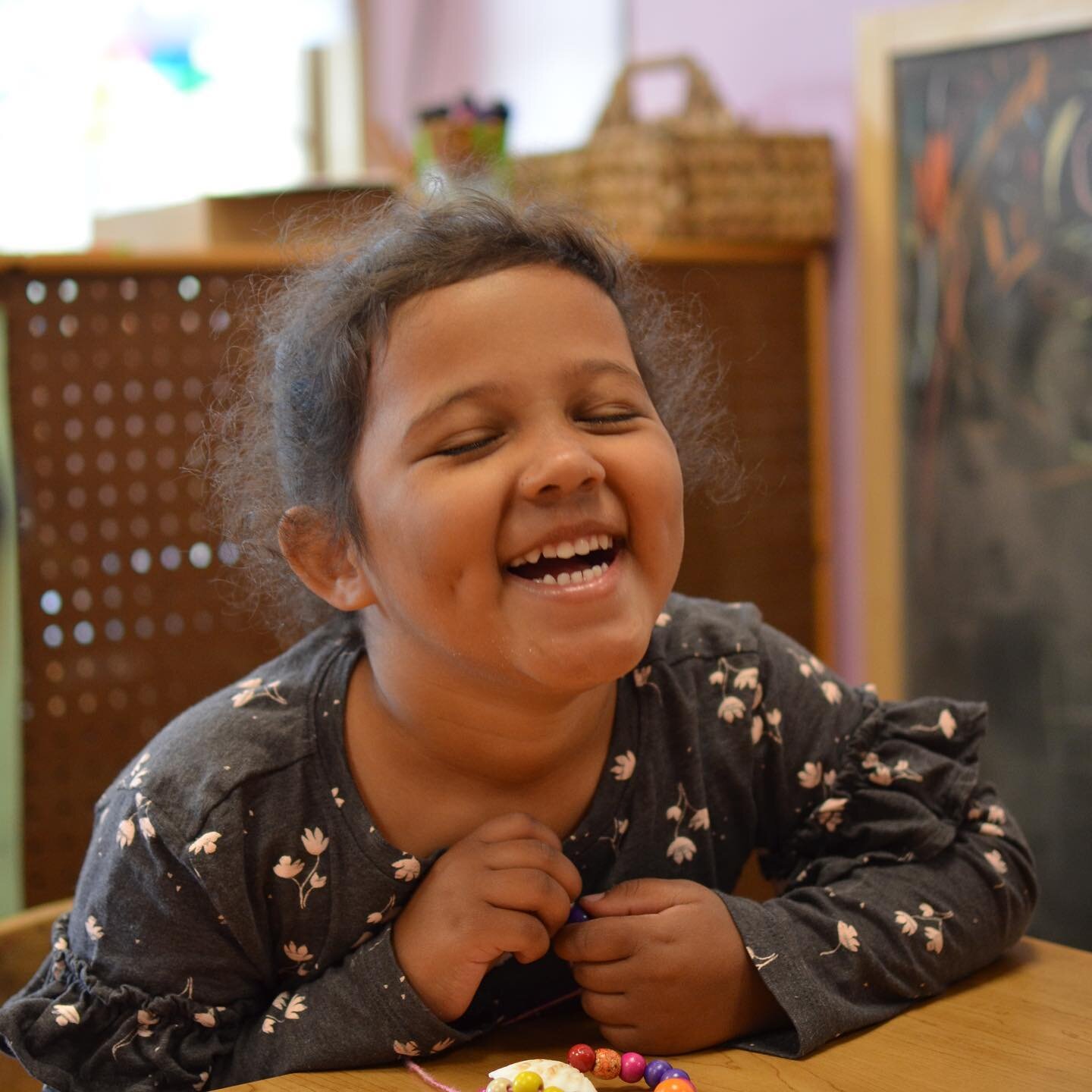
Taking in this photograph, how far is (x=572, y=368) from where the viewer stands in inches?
32.5

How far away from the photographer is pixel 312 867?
2.86 ft

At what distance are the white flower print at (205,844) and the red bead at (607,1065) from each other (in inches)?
10.0

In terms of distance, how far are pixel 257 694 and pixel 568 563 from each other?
25 centimetres

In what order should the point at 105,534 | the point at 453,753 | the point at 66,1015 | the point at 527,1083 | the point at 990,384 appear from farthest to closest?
the point at 990,384 < the point at 105,534 < the point at 453,753 < the point at 66,1015 < the point at 527,1083

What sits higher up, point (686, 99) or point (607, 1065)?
point (686, 99)

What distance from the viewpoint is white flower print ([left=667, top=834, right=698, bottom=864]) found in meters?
0.97

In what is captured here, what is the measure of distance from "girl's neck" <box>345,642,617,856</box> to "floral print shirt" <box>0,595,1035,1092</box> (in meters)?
0.02

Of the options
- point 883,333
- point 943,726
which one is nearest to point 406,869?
point 943,726

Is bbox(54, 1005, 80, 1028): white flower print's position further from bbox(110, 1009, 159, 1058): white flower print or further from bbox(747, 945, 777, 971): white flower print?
bbox(747, 945, 777, 971): white flower print

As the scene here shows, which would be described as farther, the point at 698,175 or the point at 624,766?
the point at 698,175

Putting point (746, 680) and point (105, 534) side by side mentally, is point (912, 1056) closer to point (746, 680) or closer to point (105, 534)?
point (746, 680)

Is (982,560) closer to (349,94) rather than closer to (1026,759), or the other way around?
(1026,759)

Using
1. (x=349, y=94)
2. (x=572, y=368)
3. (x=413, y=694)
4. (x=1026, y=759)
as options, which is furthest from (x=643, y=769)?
(x=349, y=94)

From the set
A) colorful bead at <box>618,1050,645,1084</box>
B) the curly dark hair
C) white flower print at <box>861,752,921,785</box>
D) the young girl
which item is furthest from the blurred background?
colorful bead at <box>618,1050,645,1084</box>
